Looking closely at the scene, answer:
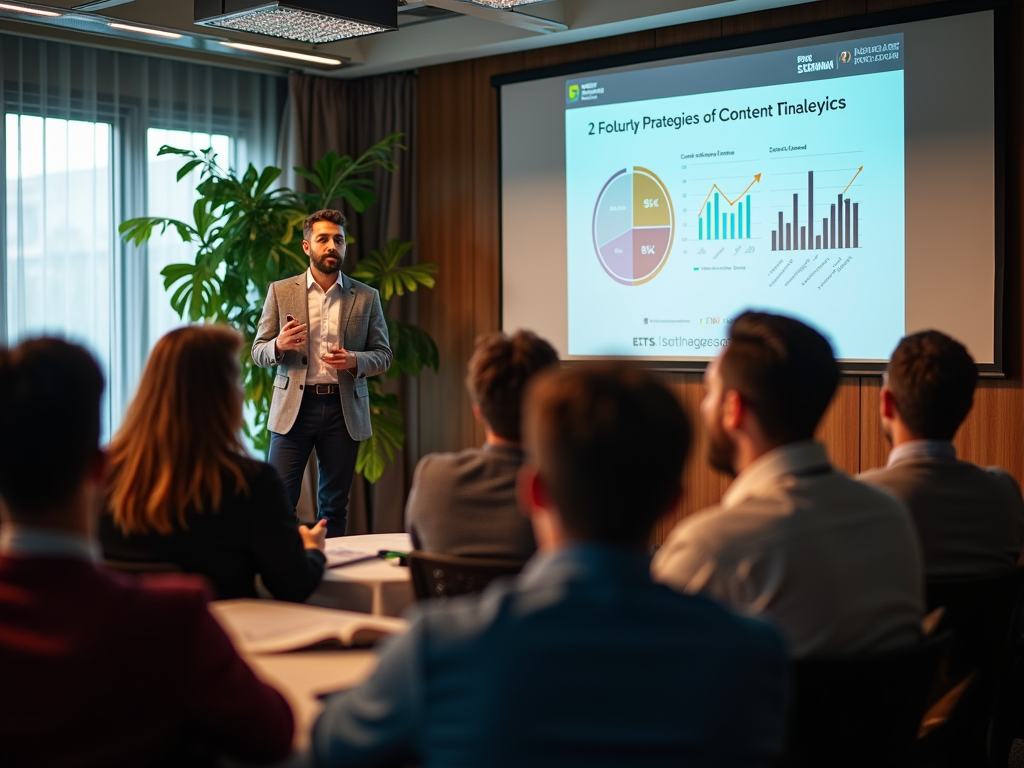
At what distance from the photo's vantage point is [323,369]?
16.9ft

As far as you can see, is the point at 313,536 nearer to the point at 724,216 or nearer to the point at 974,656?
the point at 974,656

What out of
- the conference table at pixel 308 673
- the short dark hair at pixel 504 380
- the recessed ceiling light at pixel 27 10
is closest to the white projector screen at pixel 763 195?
the recessed ceiling light at pixel 27 10

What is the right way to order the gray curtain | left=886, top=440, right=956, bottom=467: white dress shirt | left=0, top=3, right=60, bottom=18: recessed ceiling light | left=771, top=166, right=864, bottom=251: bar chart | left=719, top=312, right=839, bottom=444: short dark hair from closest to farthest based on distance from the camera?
left=719, top=312, right=839, bottom=444: short dark hair < left=886, top=440, right=956, bottom=467: white dress shirt < left=0, top=3, right=60, bottom=18: recessed ceiling light < left=771, top=166, right=864, bottom=251: bar chart < the gray curtain

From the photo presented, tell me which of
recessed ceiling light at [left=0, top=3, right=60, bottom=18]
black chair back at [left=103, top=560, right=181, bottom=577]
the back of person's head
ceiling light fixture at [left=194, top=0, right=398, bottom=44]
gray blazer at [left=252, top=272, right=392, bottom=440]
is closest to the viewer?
black chair back at [left=103, top=560, right=181, bottom=577]

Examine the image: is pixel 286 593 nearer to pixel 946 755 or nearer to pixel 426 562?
pixel 426 562

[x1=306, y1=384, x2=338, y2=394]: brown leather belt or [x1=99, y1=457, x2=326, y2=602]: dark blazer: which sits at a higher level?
[x1=306, y1=384, x2=338, y2=394]: brown leather belt

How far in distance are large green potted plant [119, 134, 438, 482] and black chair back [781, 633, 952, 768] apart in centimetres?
427

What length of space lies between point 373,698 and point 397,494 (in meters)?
5.49

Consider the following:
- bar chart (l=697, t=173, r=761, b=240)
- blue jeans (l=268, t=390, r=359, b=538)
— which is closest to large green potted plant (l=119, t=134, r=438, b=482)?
blue jeans (l=268, t=390, r=359, b=538)

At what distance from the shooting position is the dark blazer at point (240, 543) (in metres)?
2.09

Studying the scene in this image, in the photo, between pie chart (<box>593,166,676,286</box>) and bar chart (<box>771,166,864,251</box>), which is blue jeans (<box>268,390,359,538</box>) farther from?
bar chart (<box>771,166,864,251</box>)

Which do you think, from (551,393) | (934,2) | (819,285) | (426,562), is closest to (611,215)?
(819,285)

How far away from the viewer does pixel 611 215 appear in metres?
5.66

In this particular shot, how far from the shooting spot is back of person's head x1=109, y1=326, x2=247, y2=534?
82.0 inches
